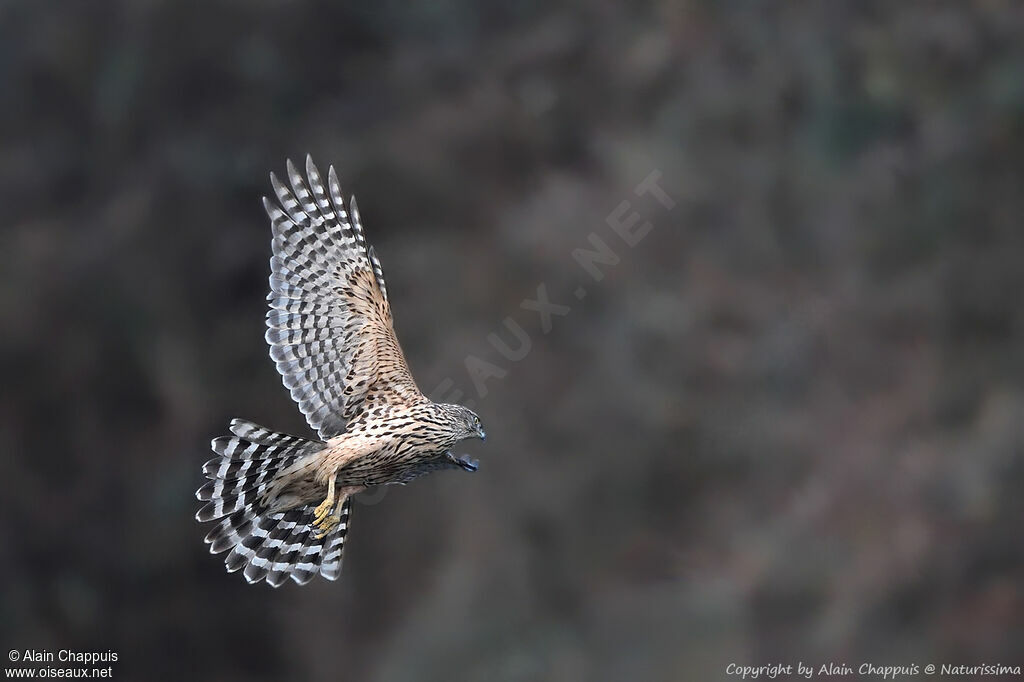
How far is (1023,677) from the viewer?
373 inches

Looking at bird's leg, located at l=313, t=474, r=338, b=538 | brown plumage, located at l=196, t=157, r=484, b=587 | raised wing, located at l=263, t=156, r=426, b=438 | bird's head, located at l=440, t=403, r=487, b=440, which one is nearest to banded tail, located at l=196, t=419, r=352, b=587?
Result: brown plumage, located at l=196, t=157, r=484, b=587

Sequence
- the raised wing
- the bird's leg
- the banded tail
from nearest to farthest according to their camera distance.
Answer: the bird's leg → the banded tail → the raised wing

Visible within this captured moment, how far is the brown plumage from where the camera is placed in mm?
4641

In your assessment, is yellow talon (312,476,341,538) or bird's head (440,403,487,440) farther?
bird's head (440,403,487,440)

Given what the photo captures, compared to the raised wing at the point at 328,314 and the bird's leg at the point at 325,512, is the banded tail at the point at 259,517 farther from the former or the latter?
the raised wing at the point at 328,314

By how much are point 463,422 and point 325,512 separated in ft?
1.96

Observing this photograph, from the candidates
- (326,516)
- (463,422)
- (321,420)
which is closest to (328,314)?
(321,420)

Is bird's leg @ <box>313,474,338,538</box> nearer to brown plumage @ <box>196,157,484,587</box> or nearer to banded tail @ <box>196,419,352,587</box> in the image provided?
brown plumage @ <box>196,157,484,587</box>

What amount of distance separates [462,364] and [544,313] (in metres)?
0.79

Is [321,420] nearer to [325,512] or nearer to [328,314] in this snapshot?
[328,314]

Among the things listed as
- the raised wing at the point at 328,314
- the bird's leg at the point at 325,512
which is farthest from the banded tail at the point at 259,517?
the raised wing at the point at 328,314

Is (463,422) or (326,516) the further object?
(463,422)

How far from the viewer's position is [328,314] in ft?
17.0

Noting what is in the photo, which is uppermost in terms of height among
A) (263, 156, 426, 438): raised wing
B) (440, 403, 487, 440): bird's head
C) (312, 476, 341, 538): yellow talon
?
(263, 156, 426, 438): raised wing
